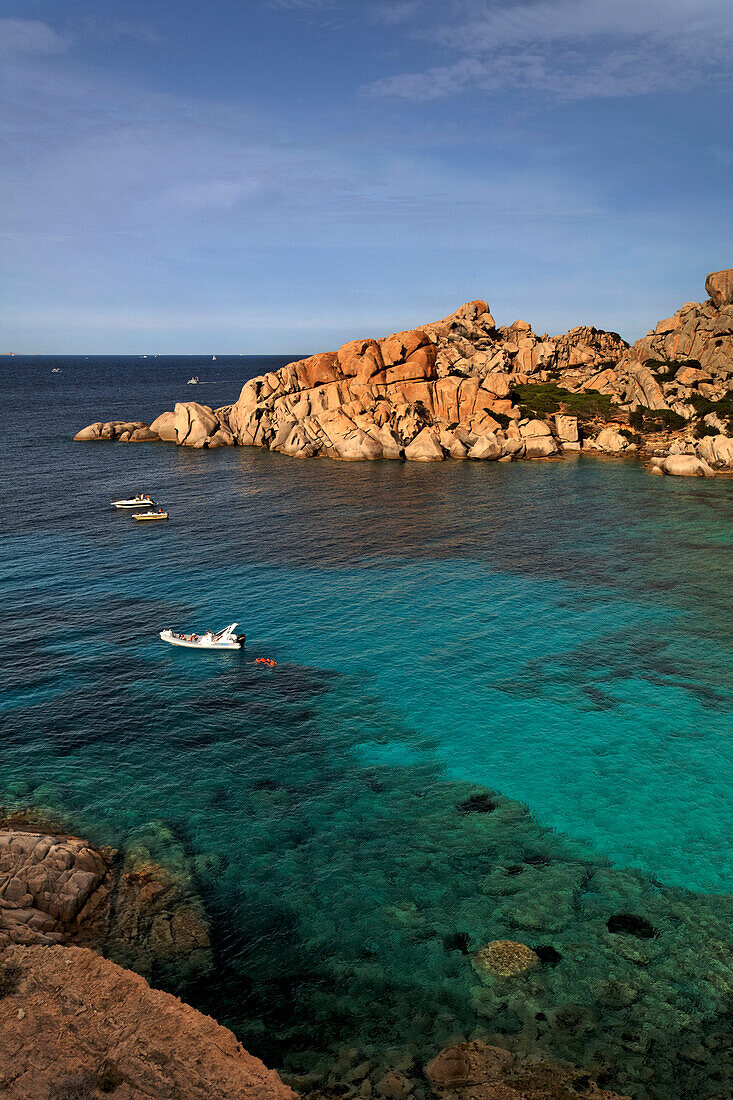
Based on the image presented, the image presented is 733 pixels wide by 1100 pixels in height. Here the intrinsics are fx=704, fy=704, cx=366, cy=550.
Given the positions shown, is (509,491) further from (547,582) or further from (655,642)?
(655,642)

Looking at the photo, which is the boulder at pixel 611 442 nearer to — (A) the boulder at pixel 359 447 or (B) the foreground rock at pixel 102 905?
(A) the boulder at pixel 359 447

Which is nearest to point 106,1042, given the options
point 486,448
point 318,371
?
point 486,448

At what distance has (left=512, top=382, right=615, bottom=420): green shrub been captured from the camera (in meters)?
153

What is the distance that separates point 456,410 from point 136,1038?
13096 cm

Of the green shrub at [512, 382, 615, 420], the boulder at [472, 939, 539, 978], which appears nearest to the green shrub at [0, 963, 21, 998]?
the boulder at [472, 939, 539, 978]

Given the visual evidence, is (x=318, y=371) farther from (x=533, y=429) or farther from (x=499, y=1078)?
(x=499, y=1078)

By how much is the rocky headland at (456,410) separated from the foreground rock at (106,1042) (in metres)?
117

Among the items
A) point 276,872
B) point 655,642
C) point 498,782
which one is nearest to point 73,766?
point 276,872

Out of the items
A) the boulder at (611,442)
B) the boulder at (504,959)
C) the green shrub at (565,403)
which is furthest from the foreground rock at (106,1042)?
the green shrub at (565,403)

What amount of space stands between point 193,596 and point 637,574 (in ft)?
146

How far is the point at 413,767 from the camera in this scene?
1619 inches

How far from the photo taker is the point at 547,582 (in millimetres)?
70562

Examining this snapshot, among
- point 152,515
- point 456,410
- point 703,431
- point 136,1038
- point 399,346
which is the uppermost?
point 399,346

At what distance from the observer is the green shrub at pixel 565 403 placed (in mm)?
153375
